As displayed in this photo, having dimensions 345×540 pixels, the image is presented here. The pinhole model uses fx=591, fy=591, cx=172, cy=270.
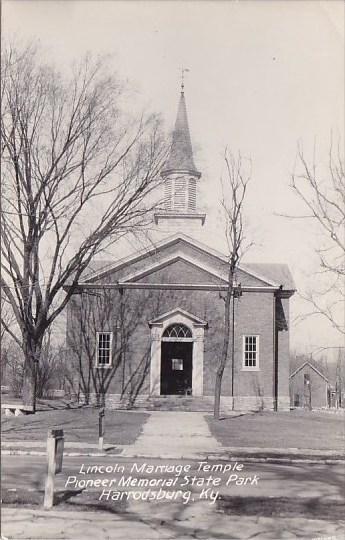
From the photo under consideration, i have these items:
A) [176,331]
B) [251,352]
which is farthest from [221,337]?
[176,331]

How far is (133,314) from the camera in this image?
60.1 feet

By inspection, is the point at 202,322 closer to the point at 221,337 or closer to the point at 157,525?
the point at 221,337

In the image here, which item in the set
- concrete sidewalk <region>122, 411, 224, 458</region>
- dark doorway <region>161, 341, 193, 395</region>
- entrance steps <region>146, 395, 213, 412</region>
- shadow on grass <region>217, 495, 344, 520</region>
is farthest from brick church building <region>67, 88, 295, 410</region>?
shadow on grass <region>217, 495, 344, 520</region>

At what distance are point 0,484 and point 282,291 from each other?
53.4 ft

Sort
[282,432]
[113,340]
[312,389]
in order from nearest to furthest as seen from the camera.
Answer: [282,432]
[113,340]
[312,389]

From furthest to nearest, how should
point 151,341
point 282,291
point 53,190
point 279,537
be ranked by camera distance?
point 282,291 → point 151,341 → point 53,190 → point 279,537

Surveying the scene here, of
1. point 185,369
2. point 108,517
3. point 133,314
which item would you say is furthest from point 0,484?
point 185,369

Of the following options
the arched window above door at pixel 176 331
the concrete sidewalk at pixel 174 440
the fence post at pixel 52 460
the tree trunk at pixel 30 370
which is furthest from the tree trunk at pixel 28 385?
the arched window above door at pixel 176 331

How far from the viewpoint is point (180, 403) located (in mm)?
16656

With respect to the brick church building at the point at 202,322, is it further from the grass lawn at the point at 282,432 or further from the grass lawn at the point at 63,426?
the grass lawn at the point at 63,426

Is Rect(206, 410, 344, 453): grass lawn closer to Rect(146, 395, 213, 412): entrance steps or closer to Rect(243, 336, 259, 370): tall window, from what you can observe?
Answer: Rect(146, 395, 213, 412): entrance steps

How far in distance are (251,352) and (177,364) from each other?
4.72 m

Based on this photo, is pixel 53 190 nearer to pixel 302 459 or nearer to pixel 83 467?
pixel 83 467

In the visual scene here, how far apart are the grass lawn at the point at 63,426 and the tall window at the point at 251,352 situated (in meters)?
11.9
